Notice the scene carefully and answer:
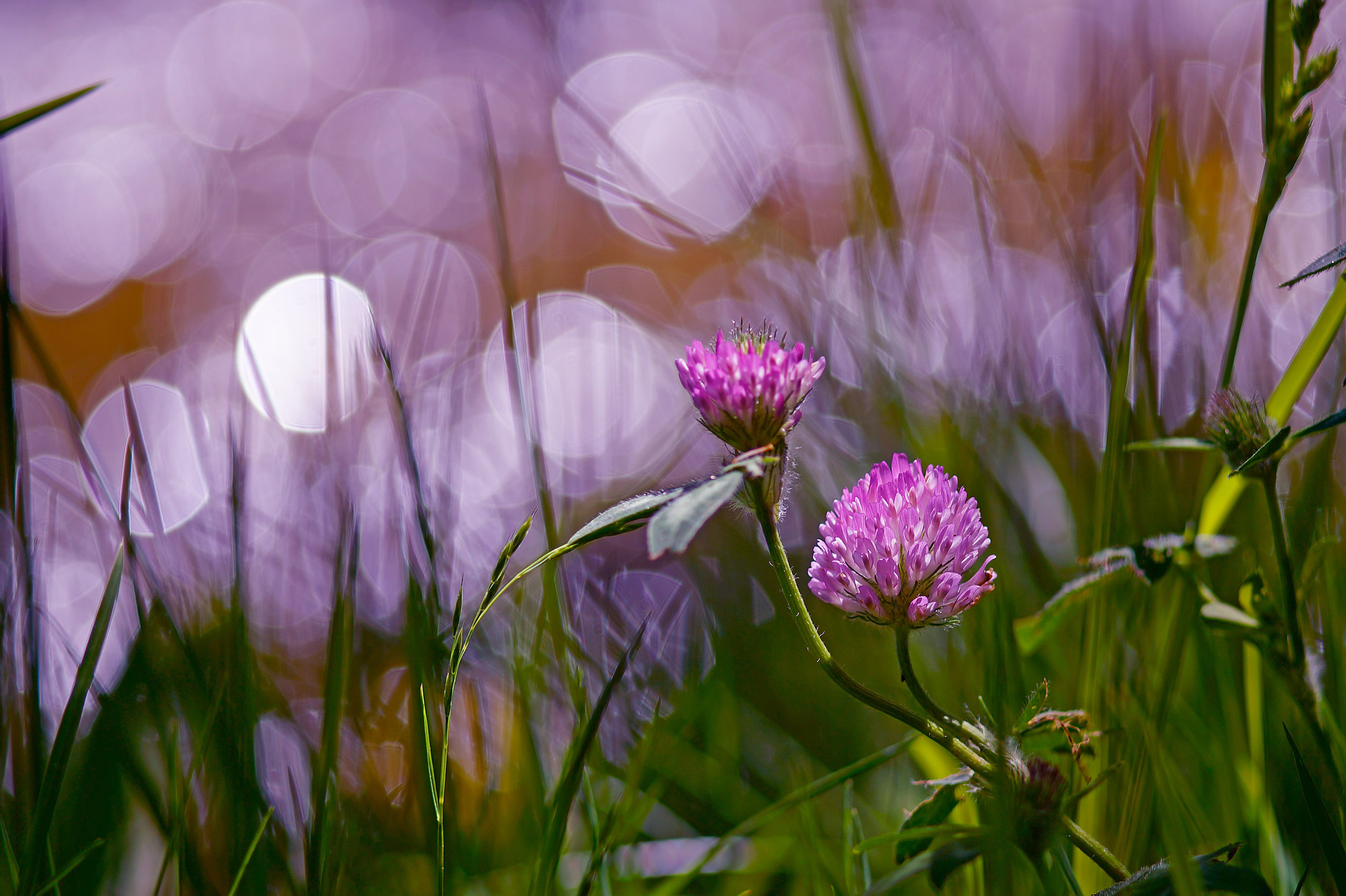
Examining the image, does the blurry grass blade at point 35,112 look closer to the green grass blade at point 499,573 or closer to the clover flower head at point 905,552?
the green grass blade at point 499,573

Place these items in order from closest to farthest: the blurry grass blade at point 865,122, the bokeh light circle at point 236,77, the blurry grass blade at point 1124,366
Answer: the blurry grass blade at point 1124,366, the blurry grass blade at point 865,122, the bokeh light circle at point 236,77

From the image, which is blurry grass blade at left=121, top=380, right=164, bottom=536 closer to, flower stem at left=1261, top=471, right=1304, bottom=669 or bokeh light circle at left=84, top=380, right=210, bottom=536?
flower stem at left=1261, top=471, right=1304, bottom=669

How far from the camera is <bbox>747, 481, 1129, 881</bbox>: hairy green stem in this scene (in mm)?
350

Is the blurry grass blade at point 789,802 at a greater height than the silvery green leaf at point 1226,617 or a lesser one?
lesser

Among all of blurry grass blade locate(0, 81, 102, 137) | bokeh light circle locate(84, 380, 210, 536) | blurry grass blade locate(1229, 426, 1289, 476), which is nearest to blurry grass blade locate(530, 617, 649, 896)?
blurry grass blade locate(1229, 426, 1289, 476)

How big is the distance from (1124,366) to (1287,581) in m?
0.16

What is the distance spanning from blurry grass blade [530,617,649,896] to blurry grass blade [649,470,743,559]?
4.1 inches

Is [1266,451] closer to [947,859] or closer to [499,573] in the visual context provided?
[947,859]

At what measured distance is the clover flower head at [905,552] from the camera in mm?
375

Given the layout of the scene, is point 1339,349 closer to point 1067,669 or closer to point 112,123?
point 1067,669

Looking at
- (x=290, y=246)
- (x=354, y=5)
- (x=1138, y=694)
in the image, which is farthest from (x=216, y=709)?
(x=354, y=5)

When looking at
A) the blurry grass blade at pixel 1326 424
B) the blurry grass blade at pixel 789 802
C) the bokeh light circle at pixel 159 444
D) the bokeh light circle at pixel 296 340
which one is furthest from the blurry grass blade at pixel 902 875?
the bokeh light circle at pixel 159 444

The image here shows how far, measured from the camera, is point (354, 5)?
3.65 m

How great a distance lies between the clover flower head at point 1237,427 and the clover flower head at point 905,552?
0.13 m
